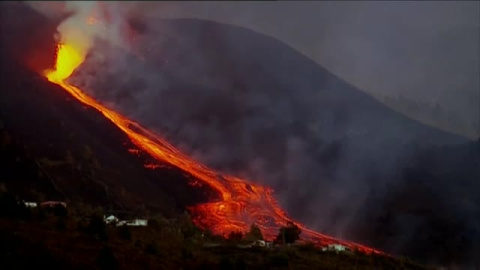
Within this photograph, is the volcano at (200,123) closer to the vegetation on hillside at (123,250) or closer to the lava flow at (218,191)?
the lava flow at (218,191)

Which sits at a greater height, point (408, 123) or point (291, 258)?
point (408, 123)

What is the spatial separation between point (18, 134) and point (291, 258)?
27.5 m

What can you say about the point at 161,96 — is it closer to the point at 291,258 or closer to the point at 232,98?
the point at 232,98

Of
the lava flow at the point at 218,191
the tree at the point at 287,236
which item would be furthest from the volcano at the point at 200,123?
the tree at the point at 287,236

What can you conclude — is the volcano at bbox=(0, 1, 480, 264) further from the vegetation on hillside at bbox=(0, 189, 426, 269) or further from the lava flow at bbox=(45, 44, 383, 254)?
the vegetation on hillside at bbox=(0, 189, 426, 269)

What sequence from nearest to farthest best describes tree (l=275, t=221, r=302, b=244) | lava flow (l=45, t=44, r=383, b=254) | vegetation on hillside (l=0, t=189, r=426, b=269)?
vegetation on hillside (l=0, t=189, r=426, b=269) < tree (l=275, t=221, r=302, b=244) < lava flow (l=45, t=44, r=383, b=254)

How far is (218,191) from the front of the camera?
45844mm

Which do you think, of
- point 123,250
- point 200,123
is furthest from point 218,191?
point 123,250

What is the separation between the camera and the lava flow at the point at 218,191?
4166cm

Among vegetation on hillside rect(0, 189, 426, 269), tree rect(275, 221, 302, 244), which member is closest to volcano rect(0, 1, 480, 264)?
tree rect(275, 221, 302, 244)

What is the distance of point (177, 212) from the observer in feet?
138

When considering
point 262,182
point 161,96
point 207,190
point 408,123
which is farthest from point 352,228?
point 161,96

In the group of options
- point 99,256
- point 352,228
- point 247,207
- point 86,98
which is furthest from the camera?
point 86,98

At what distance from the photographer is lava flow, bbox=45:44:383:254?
41.7 metres
